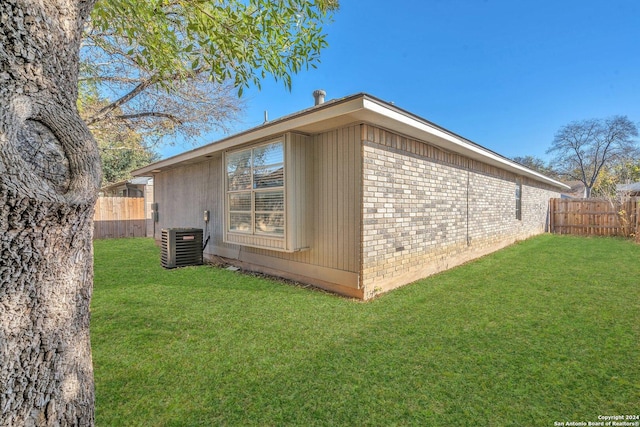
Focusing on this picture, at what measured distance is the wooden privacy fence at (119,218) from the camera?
12.5 metres

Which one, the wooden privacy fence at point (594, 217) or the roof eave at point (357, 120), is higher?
the roof eave at point (357, 120)

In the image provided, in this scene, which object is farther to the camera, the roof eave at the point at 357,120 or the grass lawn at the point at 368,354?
the roof eave at the point at 357,120

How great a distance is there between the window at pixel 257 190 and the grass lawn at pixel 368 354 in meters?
1.14

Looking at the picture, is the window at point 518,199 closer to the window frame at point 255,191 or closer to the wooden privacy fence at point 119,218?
the window frame at point 255,191

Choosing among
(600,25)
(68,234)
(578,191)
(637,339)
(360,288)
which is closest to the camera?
(68,234)

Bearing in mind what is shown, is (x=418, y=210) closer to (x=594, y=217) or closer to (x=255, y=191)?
(x=255, y=191)

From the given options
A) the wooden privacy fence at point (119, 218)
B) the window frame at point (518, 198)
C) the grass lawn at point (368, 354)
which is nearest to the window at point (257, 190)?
the grass lawn at point (368, 354)

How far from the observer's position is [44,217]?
117 centimetres

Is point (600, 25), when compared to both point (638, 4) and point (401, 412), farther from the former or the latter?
point (401, 412)

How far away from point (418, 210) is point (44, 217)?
5.09m

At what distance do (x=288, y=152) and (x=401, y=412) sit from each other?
12.2 ft

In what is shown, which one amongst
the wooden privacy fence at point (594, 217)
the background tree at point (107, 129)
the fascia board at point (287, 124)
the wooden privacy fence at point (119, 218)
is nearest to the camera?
the fascia board at point (287, 124)

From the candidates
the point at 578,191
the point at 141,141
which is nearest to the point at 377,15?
the point at 141,141

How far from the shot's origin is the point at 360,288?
13.7 ft
